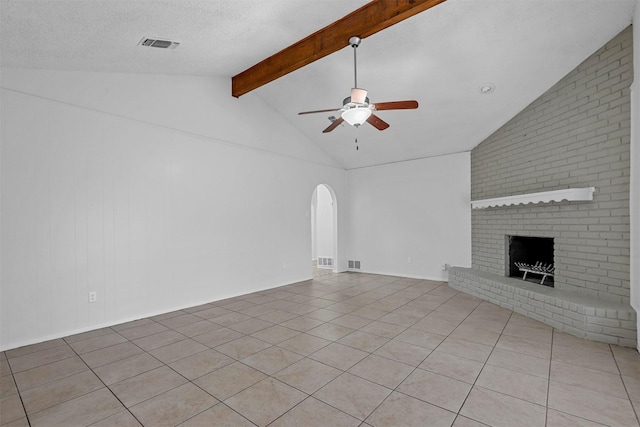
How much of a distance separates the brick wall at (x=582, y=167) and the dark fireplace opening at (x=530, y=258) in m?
0.17

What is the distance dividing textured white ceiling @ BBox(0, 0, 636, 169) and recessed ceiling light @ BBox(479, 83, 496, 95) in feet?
0.26

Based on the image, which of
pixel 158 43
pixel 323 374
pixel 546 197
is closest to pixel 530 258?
pixel 546 197

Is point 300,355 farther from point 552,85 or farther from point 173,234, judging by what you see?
point 552,85

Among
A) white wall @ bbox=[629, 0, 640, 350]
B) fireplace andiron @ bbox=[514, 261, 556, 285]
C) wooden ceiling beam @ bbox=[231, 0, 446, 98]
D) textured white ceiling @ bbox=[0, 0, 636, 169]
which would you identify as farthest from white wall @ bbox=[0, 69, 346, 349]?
white wall @ bbox=[629, 0, 640, 350]

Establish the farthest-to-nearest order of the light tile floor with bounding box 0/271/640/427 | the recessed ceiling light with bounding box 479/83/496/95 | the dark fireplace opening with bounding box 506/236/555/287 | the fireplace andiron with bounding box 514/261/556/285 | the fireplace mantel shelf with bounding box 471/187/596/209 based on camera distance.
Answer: the dark fireplace opening with bounding box 506/236/555/287 → the fireplace andiron with bounding box 514/261/556/285 → the recessed ceiling light with bounding box 479/83/496/95 → the fireplace mantel shelf with bounding box 471/187/596/209 → the light tile floor with bounding box 0/271/640/427

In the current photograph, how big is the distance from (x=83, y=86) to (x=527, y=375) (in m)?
5.46

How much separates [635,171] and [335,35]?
3.47 meters

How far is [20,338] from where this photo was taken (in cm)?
317

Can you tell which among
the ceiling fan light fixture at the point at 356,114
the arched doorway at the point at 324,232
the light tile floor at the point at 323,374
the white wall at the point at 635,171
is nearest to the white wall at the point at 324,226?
the arched doorway at the point at 324,232

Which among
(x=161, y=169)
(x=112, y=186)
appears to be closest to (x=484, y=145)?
(x=161, y=169)

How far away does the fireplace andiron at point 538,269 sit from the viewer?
444 cm

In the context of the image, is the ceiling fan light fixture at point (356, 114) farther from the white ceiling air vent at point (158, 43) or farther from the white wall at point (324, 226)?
the white wall at point (324, 226)

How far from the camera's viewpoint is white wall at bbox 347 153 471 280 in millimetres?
6109

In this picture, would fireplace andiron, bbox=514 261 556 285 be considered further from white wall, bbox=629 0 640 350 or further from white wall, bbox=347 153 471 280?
white wall, bbox=629 0 640 350
